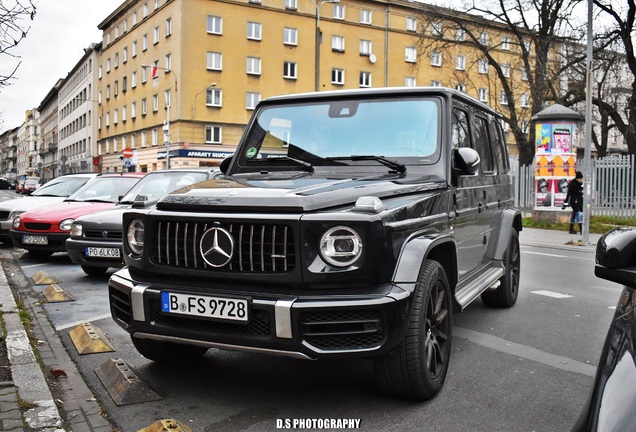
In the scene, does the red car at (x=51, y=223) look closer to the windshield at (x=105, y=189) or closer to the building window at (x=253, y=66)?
the windshield at (x=105, y=189)

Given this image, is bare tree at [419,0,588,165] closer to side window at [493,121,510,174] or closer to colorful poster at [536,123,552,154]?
colorful poster at [536,123,552,154]

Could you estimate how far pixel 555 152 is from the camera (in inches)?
755

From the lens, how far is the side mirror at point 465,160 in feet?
15.0

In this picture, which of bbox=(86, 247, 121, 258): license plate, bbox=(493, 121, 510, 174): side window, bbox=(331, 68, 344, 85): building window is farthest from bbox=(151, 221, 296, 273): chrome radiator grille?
bbox=(331, 68, 344, 85): building window

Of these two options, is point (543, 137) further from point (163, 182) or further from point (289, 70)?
Result: point (289, 70)

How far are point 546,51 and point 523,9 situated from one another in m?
2.46

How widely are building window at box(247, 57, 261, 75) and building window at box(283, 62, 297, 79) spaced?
2020 millimetres

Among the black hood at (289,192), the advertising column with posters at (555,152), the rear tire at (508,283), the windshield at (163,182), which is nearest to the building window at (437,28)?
the advertising column with posters at (555,152)

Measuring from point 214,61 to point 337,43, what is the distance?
10.3 m

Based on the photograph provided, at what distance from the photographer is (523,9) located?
99.4 ft

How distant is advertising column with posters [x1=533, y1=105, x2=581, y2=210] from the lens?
19.1 metres

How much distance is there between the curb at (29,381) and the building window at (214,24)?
39.7 metres

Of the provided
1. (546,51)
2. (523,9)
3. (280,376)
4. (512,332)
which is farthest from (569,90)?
(280,376)

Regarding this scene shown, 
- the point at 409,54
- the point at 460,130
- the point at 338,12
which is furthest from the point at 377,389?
the point at 409,54
